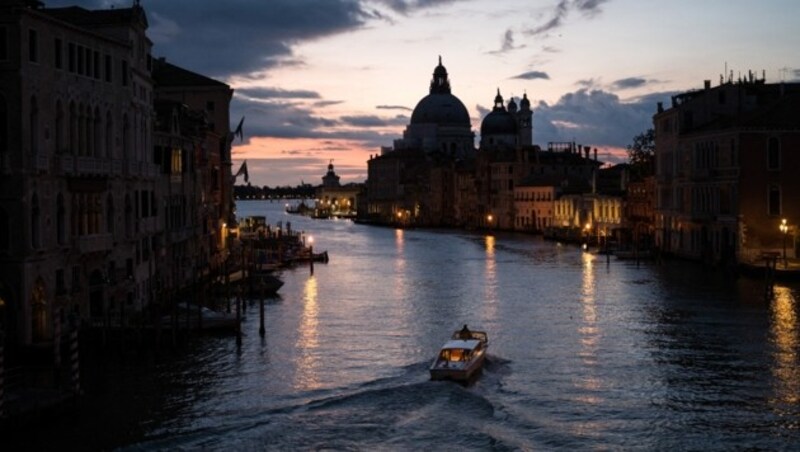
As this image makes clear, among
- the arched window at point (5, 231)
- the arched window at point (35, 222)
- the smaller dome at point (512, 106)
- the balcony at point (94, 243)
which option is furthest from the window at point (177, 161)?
the smaller dome at point (512, 106)

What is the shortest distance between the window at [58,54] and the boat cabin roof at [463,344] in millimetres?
10173

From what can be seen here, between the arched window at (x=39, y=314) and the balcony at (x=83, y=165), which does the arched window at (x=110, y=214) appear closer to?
the balcony at (x=83, y=165)

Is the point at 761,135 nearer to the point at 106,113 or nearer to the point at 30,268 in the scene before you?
the point at 106,113

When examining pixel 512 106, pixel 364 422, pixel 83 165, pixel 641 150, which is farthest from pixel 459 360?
pixel 512 106

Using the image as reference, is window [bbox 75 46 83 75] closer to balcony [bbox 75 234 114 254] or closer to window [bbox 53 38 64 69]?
window [bbox 53 38 64 69]

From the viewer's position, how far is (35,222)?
2252 centimetres

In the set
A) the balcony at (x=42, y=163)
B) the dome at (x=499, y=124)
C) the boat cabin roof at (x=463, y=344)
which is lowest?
the boat cabin roof at (x=463, y=344)

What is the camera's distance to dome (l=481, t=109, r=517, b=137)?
128 meters

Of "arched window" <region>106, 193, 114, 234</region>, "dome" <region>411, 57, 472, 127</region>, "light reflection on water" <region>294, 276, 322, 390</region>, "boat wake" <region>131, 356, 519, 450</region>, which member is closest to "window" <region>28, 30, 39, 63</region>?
"arched window" <region>106, 193, 114, 234</region>

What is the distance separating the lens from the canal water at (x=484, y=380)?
704 inches

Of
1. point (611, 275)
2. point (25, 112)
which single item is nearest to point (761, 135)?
point (611, 275)

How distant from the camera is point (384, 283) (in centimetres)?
4475

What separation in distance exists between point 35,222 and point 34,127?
6.38 ft

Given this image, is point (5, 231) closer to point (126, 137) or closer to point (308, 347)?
point (126, 137)
